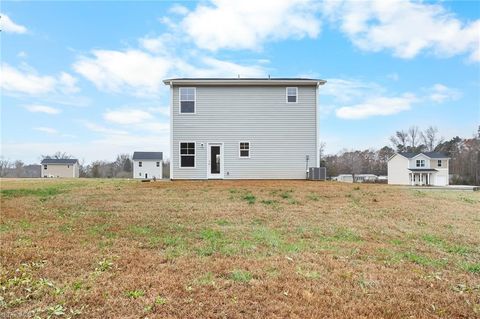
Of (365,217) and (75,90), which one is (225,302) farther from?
(75,90)

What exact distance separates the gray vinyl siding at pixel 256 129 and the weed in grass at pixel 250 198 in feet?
16.8

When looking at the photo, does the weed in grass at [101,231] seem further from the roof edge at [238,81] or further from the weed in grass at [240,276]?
the roof edge at [238,81]

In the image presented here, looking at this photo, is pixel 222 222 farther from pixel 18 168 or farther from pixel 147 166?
pixel 18 168

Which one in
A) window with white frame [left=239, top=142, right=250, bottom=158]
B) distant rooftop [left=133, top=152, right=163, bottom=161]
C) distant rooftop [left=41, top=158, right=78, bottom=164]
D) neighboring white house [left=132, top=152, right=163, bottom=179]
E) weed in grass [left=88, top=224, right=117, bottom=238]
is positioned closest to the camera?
weed in grass [left=88, top=224, right=117, bottom=238]

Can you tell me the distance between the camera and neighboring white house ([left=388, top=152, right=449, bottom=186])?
1789 inches

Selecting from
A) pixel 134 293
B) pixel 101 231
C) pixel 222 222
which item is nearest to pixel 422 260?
pixel 222 222

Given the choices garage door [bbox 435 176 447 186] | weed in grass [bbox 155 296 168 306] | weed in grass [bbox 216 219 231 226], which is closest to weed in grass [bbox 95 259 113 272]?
weed in grass [bbox 155 296 168 306]

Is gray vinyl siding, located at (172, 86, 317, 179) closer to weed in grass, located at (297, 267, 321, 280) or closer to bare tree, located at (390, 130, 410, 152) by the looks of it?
weed in grass, located at (297, 267, 321, 280)

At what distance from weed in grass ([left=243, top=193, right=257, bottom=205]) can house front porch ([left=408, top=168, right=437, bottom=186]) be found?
41.9 meters

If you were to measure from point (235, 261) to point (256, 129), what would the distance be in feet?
38.7

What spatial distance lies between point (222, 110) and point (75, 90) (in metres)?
9.63

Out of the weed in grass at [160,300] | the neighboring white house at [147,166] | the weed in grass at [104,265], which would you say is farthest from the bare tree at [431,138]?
the weed in grass at [160,300]

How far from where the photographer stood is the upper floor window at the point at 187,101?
51.4 ft

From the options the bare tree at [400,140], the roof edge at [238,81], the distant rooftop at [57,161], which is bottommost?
the distant rooftop at [57,161]
